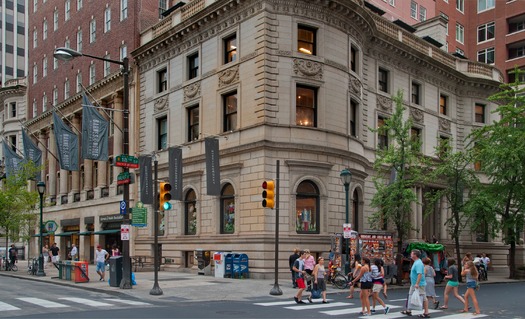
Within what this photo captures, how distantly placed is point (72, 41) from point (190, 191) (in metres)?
23.8

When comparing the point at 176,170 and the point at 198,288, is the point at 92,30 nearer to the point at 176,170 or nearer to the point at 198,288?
the point at 176,170

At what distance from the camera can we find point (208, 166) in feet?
94.8

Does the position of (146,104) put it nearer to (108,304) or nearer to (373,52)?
(373,52)

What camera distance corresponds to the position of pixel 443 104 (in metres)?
42.8

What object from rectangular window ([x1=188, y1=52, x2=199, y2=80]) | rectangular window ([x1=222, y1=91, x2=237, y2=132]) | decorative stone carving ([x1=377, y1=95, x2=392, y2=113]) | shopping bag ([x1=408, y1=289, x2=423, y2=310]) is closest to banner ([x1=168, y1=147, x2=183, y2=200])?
rectangular window ([x1=222, y1=91, x2=237, y2=132])

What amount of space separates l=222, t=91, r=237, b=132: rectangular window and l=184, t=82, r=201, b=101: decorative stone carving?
236 cm

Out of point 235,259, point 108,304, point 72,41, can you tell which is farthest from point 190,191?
point 72,41

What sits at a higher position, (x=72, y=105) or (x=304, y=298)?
(x=72, y=105)

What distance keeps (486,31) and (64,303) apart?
6268 centimetres

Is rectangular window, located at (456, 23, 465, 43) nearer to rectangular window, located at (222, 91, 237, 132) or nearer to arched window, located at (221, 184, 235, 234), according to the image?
rectangular window, located at (222, 91, 237, 132)

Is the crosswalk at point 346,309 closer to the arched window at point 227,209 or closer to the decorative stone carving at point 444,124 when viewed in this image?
the arched window at point 227,209

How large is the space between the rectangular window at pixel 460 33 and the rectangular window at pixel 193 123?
43.5 metres

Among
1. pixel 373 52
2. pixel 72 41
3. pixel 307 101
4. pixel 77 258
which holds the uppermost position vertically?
pixel 72 41

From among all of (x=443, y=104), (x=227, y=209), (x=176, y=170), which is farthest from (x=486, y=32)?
(x=176, y=170)
